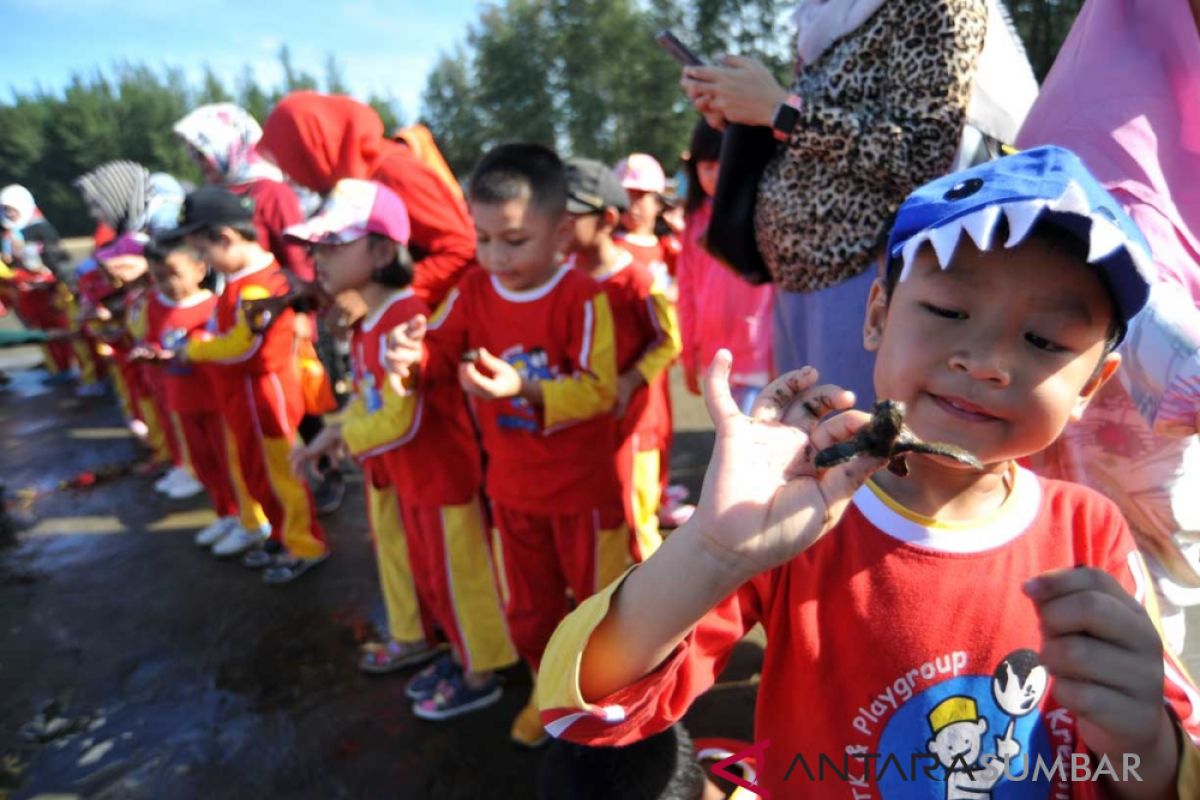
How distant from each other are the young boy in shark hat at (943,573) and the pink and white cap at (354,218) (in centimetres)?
178

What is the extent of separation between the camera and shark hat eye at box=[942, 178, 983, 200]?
878 millimetres

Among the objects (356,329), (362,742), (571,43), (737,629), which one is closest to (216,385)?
(356,329)

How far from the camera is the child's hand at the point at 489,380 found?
1.85 metres

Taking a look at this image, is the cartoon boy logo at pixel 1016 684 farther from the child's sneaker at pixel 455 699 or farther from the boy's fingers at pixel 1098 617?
the child's sneaker at pixel 455 699

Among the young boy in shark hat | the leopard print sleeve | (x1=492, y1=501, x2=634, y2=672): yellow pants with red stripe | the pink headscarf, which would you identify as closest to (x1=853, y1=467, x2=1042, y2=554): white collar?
the young boy in shark hat

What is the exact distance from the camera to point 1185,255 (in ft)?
4.08

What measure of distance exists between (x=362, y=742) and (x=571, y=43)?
3137cm

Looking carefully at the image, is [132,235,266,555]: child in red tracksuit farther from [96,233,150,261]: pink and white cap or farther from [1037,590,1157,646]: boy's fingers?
[1037,590,1157,646]: boy's fingers

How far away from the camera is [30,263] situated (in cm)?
766

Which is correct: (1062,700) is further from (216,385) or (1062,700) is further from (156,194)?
(156,194)

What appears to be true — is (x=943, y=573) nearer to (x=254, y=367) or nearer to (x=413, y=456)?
(x=413, y=456)

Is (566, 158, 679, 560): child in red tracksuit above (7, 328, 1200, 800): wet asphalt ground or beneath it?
above

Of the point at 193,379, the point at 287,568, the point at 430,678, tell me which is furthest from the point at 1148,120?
the point at 193,379

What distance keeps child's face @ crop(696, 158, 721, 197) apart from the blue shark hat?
203cm
